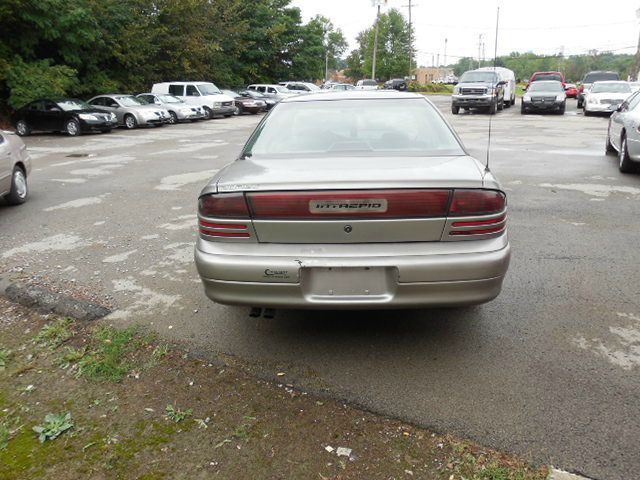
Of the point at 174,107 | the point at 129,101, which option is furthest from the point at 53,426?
the point at 174,107

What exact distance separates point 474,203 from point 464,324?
3.72 feet

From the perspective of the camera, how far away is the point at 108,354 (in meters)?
A: 3.46

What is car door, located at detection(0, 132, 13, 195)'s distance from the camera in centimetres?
718

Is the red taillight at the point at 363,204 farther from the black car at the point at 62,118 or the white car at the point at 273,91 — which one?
the white car at the point at 273,91

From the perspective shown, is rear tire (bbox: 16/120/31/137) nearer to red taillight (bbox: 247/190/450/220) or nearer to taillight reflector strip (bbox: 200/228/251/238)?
taillight reflector strip (bbox: 200/228/251/238)

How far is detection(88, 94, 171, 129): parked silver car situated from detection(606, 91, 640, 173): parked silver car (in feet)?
56.1

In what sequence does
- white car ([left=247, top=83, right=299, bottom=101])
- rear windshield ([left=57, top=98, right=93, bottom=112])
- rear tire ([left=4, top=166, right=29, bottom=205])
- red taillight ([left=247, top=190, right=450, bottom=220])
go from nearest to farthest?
1. red taillight ([left=247, top=190, right=450, bottom=220])
2. rear tire ([left=4, top=166, right=29, bottom=205])
3. rear windshield ([left=57, top=98, right=93, bottom=112])
4. white car ([left=247, top=83, right=299, bottom=101])

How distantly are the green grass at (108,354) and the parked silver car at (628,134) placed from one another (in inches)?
323

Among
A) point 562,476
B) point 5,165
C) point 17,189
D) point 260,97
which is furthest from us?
point 260,97

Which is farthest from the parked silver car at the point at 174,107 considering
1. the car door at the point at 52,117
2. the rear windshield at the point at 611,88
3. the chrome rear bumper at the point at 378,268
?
the chrome rear bumper at the point at 378,268

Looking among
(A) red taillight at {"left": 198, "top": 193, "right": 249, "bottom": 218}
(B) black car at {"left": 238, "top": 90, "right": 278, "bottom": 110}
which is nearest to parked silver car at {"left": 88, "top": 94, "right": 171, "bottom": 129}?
(B) black car at {"left": 238, "top": 90, "right": 278, "bottom": 110}

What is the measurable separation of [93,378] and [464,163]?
2583 millimetres

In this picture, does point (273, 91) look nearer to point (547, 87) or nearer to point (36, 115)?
point (547, 87)

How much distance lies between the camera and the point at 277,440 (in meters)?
2.63
